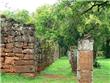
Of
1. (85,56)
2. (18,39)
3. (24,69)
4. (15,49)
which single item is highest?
(18,39)

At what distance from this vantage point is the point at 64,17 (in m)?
22.3

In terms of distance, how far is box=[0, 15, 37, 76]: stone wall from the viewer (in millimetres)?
19719

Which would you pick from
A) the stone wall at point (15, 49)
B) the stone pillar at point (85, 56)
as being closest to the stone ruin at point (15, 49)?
the stone wall at point (15, 49)

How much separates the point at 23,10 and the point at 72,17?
98.7 ft

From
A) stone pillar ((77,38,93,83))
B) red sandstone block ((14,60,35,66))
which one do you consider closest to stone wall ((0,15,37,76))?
red sandstone block ((14,60,35,66))

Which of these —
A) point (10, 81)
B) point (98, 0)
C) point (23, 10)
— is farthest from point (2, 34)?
point (23, 10)

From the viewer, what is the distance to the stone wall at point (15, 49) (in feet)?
64.7

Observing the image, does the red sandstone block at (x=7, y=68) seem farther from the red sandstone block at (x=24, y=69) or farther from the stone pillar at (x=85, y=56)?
the stone pillar at (x=85, y=56)

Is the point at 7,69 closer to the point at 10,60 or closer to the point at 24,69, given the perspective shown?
the point at 10,60

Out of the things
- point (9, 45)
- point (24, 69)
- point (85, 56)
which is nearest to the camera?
point (85, 56)

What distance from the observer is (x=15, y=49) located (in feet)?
64.9

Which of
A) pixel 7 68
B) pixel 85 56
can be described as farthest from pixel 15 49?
pixel 85 56

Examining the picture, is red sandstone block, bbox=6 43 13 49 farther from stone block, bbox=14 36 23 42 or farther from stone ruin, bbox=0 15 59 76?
stone block, bbox=14 36 23 42

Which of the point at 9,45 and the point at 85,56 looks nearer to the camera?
the point at 85,56
